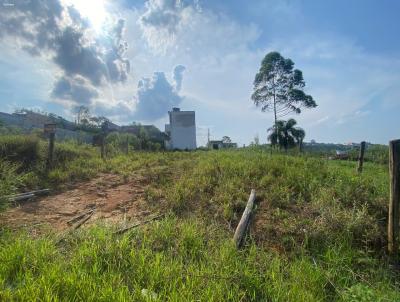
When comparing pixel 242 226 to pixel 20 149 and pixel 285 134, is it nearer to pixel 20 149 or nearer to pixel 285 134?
pixel 20 149

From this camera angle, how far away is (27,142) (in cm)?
896

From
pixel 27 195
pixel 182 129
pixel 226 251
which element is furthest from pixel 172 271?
pixel 182 129

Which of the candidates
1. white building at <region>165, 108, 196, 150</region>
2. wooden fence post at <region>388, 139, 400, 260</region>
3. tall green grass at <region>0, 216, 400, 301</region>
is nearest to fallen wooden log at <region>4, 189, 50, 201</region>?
tall green grass at <region>0, 216, 400, 301</region>

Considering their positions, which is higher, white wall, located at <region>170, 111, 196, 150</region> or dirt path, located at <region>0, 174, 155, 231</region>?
white wall, located at <region>170, 111, 196, 150</region>

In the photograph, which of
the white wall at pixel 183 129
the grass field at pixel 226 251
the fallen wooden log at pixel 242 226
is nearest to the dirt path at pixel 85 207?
the grass field at pixel 226 251

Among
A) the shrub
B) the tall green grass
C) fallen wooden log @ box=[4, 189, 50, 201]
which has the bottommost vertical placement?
the tall green grass

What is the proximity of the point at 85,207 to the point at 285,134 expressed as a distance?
19.0 m

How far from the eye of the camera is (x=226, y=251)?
10.7 feet

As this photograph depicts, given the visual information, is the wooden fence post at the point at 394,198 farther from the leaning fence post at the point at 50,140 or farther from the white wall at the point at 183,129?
the white wall at the point at 183,129

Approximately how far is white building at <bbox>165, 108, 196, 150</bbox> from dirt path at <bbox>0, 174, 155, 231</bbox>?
30.6 m

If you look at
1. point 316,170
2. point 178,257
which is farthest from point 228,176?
point 178,257

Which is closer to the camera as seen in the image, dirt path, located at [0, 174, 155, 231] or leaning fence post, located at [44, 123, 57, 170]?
dirt path, located at [0, 174, 155, 231]

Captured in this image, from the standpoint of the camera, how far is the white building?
37750 mm

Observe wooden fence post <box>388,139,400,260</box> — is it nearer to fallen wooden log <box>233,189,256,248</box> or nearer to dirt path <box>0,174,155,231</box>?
fallen wooden log <box>233,189,256,248</box>
